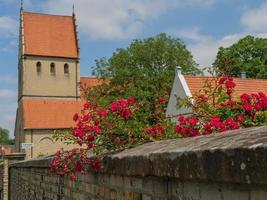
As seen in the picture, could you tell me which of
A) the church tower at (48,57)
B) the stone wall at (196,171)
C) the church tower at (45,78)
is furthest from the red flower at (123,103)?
the church tower at (48,57)

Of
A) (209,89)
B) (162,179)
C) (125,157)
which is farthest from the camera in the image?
(209,89)

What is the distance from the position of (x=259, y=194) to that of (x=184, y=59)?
138 feet

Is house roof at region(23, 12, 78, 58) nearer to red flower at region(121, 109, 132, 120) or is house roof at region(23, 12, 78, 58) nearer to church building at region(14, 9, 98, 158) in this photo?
church building at region(14, 9, 98, 158)

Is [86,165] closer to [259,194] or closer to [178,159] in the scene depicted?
[178,159]

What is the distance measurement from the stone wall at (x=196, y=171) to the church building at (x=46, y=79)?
5276cm

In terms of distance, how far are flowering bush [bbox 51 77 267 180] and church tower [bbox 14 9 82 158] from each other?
2015 inches

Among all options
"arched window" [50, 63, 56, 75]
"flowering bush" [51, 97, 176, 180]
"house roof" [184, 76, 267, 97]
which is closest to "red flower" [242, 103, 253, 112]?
"flowering bush" [51, 97, 176, 180]

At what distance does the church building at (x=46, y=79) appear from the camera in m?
57.7

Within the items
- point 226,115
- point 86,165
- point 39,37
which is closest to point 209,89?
point 226,115

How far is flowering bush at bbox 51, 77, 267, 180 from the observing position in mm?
5430

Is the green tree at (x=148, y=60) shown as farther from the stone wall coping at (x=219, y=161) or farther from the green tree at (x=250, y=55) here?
the stone wall coping at (x=219, y=161)

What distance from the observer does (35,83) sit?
208 ft

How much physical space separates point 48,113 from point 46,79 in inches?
245

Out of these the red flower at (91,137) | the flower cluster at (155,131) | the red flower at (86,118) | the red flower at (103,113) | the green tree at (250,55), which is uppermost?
the green tree at (250,55)
